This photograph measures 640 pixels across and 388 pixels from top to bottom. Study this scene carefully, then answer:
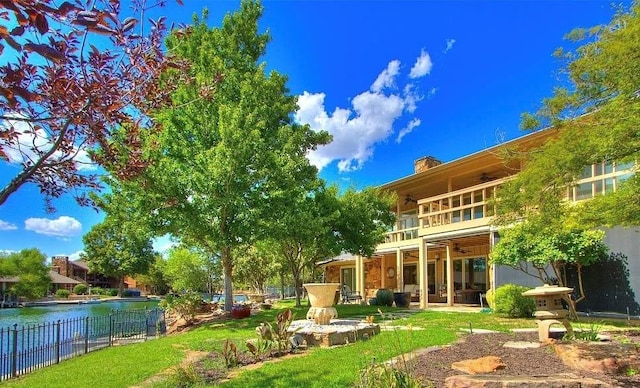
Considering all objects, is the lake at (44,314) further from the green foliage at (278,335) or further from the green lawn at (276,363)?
the green foliage at (278,335)

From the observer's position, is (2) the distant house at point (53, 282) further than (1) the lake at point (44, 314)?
Yes

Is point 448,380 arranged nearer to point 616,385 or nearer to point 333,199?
point 616,385

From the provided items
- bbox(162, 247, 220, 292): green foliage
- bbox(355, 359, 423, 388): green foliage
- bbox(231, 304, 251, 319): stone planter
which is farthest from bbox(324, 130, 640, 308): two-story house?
bbox(162, 247, 220, 292): green foliage

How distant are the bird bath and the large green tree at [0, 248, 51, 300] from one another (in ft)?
173

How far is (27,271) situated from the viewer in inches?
2148

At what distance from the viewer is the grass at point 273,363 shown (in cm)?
693

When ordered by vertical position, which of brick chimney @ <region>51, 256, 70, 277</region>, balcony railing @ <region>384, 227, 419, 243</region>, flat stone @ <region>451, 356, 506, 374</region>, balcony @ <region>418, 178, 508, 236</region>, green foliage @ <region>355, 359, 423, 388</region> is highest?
balcony @ <region>418, 178, 508, 236</region>

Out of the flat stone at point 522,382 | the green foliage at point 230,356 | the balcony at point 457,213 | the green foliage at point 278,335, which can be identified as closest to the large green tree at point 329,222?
the balcony at point 457,213

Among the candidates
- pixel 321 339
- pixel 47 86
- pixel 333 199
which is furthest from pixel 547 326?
pixel 333 199

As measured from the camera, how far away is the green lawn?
22.7 ft

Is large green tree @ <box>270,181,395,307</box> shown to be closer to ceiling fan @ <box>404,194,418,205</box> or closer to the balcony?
ceiling fan @ <box>404,194,418,205</box>

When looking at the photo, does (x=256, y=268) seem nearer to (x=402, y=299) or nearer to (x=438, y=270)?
(x=438, y=270)

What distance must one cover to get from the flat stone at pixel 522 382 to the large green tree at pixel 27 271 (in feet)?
194

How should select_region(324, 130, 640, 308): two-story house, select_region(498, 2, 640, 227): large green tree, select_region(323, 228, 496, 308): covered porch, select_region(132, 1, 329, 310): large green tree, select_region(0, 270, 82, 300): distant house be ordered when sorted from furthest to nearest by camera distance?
select_region(0, 270, 82, 300): distant house, select_region(323, 228, 496, 308): covered porch, select_region(132, 1, 329, 310): large green tree, select_region(324, 130, 640, 308): two-story house, select_region(498, 2, 640, 227): large green tree
